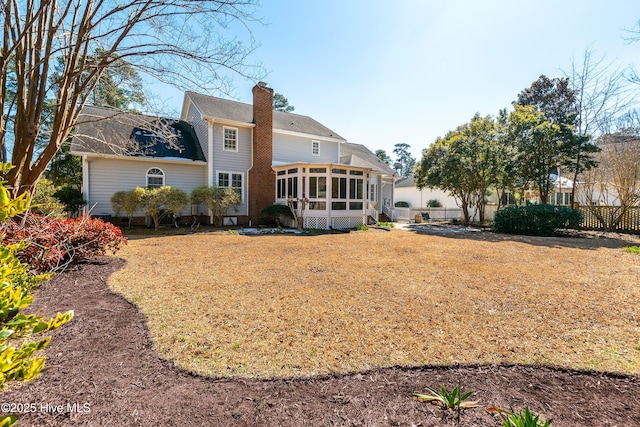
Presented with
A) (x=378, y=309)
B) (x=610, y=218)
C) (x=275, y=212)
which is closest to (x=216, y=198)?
(x=275, y=212)

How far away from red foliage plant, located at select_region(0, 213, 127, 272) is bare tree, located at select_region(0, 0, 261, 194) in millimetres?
666

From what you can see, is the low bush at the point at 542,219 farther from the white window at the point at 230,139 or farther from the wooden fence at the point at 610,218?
the white window at the point at 230,139

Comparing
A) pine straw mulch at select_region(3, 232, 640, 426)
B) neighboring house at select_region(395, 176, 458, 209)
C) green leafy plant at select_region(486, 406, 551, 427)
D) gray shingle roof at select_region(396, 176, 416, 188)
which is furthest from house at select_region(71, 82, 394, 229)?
gray shingle roof at select_region(396, 176, 416, 188)

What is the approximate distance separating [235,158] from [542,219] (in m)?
→ 15.6

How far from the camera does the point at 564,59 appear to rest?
17.2 meters

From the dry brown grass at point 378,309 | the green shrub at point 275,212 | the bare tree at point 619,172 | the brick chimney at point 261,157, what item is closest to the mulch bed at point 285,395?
the dry brown grass at point 378,309

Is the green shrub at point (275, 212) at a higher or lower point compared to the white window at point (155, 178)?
lower

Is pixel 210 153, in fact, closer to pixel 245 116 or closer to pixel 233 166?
pixel 233 166

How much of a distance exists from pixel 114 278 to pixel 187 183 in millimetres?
11176

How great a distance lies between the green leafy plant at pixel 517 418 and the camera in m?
1.82

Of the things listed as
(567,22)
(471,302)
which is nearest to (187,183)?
(471,302)

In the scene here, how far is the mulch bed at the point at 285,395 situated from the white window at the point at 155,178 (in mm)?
13418

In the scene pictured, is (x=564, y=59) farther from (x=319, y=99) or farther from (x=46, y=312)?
(x=46, y=312)

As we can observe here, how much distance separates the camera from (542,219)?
44.6 feet
